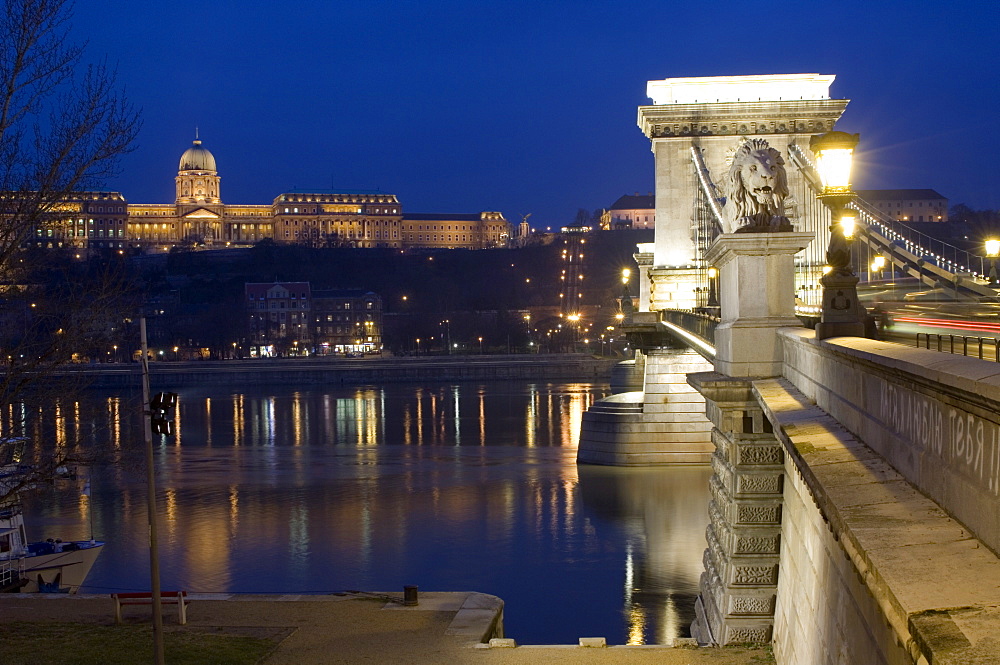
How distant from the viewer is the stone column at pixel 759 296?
428 inches

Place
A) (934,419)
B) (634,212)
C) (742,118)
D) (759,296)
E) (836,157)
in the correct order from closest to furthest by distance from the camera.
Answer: (934,419) < (836,157) < (759,296) < (742,118) < (634,212)

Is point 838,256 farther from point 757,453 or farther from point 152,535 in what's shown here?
point 152,535

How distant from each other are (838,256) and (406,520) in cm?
2204

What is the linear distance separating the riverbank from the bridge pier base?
3057 inches

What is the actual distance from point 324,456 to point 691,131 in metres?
19.9

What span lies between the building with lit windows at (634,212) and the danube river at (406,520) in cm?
14150

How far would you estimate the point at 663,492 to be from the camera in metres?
30.4

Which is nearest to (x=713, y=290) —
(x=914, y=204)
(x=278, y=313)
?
(x=278, y=313)

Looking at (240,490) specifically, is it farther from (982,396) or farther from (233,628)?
(982,396)

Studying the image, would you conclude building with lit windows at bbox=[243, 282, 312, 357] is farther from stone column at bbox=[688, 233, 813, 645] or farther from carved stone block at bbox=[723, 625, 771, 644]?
stone column at bbox=[688, 233, 813, 645]

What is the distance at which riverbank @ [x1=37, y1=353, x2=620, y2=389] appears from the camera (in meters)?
91.8

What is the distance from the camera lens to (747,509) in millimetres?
11289

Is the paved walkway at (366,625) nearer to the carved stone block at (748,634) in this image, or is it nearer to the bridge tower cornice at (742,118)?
the carved stone block at (748,634)

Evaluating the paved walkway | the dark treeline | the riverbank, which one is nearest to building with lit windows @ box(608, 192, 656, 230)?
the dark treeline
